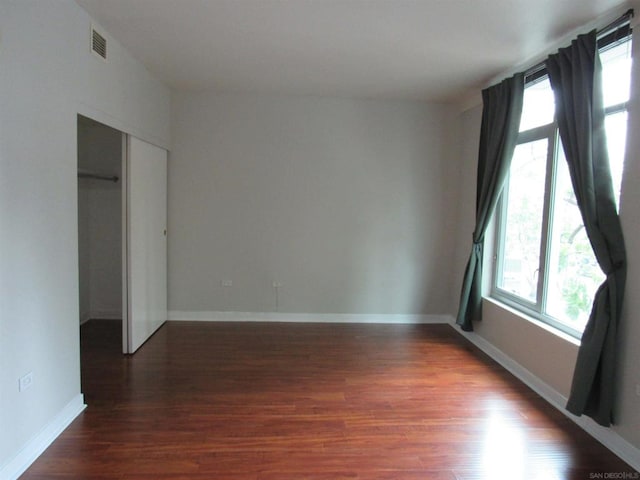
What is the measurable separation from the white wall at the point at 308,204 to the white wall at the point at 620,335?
0.61 metres

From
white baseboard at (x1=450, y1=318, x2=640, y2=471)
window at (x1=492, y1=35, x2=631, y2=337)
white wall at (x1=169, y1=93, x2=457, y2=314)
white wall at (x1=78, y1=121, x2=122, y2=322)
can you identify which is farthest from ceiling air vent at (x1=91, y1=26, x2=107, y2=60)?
white baseboard at (x1=450, y1=318, x2=640, y2=471)

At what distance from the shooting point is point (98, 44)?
8.98 feet

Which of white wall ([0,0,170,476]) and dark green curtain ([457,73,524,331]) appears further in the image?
dark green curtain ([457,73,524,331])

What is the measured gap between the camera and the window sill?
2.76 metres

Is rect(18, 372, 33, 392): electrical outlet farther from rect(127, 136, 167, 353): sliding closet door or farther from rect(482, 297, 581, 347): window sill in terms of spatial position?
rect(482, 297, 581, 347): window sill

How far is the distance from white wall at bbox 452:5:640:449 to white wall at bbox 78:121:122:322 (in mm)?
4125

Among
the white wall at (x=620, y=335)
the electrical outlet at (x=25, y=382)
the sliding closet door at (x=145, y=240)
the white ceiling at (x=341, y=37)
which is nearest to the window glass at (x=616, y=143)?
the white wall at (x=620, y=335)

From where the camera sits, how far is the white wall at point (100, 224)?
4414 millimetres

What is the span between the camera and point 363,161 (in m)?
4.60

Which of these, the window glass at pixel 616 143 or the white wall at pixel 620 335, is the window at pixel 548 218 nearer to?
the window glass at pixel 616 143

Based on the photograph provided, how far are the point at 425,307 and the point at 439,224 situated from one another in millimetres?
1050

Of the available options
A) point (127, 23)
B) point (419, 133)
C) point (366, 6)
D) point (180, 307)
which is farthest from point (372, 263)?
point (127, 23)

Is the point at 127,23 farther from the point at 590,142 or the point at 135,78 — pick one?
the point at 590,142

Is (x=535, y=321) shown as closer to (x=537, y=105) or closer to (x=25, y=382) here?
(x=537, y=105)
